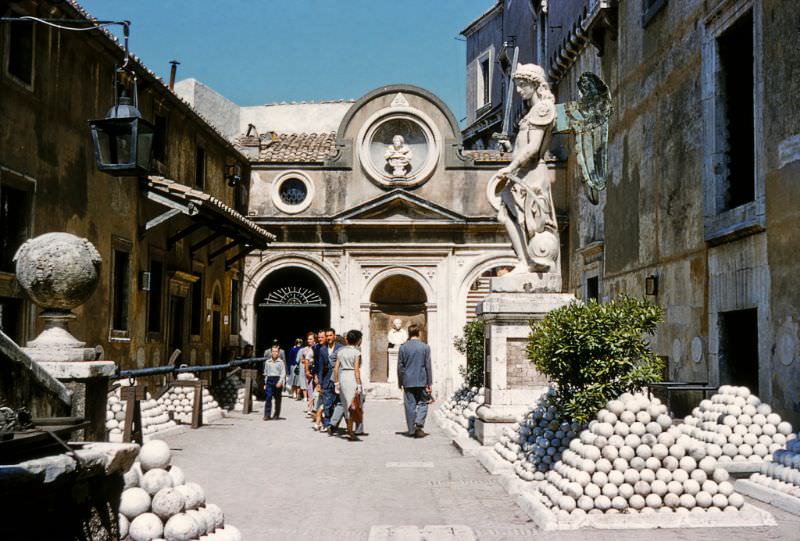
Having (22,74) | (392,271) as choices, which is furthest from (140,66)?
(392,271)

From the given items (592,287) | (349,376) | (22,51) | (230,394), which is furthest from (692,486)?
(230,394)

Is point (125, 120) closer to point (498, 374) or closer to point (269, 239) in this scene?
point (498, 374)

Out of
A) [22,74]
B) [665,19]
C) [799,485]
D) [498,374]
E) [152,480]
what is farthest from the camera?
[665,19]

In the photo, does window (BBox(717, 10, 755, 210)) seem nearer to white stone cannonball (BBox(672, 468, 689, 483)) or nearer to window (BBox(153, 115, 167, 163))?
white stone cannonball (BBox(672, 468, 689, 483))

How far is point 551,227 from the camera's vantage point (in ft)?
40.4

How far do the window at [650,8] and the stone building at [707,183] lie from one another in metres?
0.03

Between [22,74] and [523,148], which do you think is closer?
[523,148]

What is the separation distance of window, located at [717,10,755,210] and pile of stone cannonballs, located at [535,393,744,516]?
737 cm

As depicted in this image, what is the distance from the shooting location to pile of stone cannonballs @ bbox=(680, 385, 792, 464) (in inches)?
379

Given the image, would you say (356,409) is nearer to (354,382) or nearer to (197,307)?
(354,382)

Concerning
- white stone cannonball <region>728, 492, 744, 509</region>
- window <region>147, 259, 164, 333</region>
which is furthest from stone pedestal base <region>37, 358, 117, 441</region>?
window <region>147, 259, 164, 333</region>

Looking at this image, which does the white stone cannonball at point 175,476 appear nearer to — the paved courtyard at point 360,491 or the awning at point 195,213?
the paved courtyard at point 360,491

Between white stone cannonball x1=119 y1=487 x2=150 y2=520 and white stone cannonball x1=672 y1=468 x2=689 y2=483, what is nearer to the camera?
white stone cannonball x1=119 y1=487 x2=150 y2=520

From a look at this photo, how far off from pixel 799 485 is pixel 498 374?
450cm
